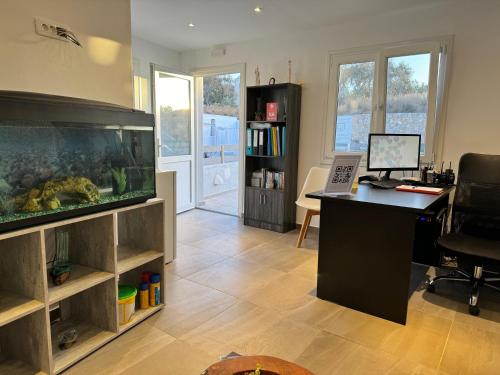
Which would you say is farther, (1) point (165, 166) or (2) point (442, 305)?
(1) point (165, 166)

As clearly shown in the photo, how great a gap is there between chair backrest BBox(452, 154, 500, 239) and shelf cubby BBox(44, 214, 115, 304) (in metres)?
2.62

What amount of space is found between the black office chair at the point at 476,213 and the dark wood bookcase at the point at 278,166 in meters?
1.91

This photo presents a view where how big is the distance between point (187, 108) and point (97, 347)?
12.7 feet

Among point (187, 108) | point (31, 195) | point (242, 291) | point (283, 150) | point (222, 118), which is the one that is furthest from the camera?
point (222, 118)

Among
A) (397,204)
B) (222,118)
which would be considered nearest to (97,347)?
(397,204)

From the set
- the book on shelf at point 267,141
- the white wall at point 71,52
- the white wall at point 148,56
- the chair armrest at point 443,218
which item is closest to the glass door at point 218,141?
the white wall at point 148,56

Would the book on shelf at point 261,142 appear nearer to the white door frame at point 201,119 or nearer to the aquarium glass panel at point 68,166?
the white door frame at point 201,119

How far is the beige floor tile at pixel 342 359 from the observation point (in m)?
1.87

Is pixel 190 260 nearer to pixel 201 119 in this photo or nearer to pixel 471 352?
pixel 471 352

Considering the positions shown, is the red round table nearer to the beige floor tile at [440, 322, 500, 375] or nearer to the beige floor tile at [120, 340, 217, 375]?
the beige floor tile at [120, 340, 217, 375]

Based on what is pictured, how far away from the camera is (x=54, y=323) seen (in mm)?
2162

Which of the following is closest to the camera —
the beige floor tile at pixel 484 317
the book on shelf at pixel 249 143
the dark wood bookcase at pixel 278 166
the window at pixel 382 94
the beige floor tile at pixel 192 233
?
the beige floor tile at pixel 484 317

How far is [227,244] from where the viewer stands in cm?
387

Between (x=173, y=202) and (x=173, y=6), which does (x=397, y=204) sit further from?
(x=173, y=6)
